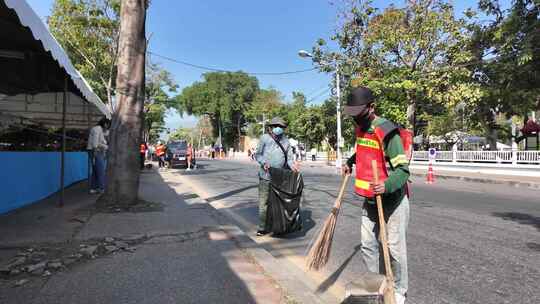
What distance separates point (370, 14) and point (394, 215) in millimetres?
25686

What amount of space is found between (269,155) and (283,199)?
2.29 ft

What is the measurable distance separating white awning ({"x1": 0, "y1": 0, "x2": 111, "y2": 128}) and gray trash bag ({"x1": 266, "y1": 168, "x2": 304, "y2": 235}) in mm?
3184

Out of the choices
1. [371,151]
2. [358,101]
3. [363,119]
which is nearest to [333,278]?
[371,151]

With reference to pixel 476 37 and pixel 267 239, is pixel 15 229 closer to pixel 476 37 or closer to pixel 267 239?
pixel 267 239

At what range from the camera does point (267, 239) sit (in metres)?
5.74

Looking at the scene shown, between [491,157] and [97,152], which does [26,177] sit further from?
[491,157]

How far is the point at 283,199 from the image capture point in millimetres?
5535

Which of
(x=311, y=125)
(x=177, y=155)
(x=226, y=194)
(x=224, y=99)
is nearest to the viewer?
(x=226, y=194)

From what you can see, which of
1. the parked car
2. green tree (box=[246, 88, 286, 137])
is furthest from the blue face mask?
green tree (box=[246, 88, 286, 137])

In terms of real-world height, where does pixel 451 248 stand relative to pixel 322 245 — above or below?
below

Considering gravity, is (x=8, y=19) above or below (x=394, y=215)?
above

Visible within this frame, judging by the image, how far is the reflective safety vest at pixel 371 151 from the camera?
285 centimetres

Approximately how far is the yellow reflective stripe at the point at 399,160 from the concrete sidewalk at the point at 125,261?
138 cm

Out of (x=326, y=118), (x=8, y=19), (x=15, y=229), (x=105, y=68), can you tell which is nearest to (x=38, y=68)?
(x=8, y=19)
